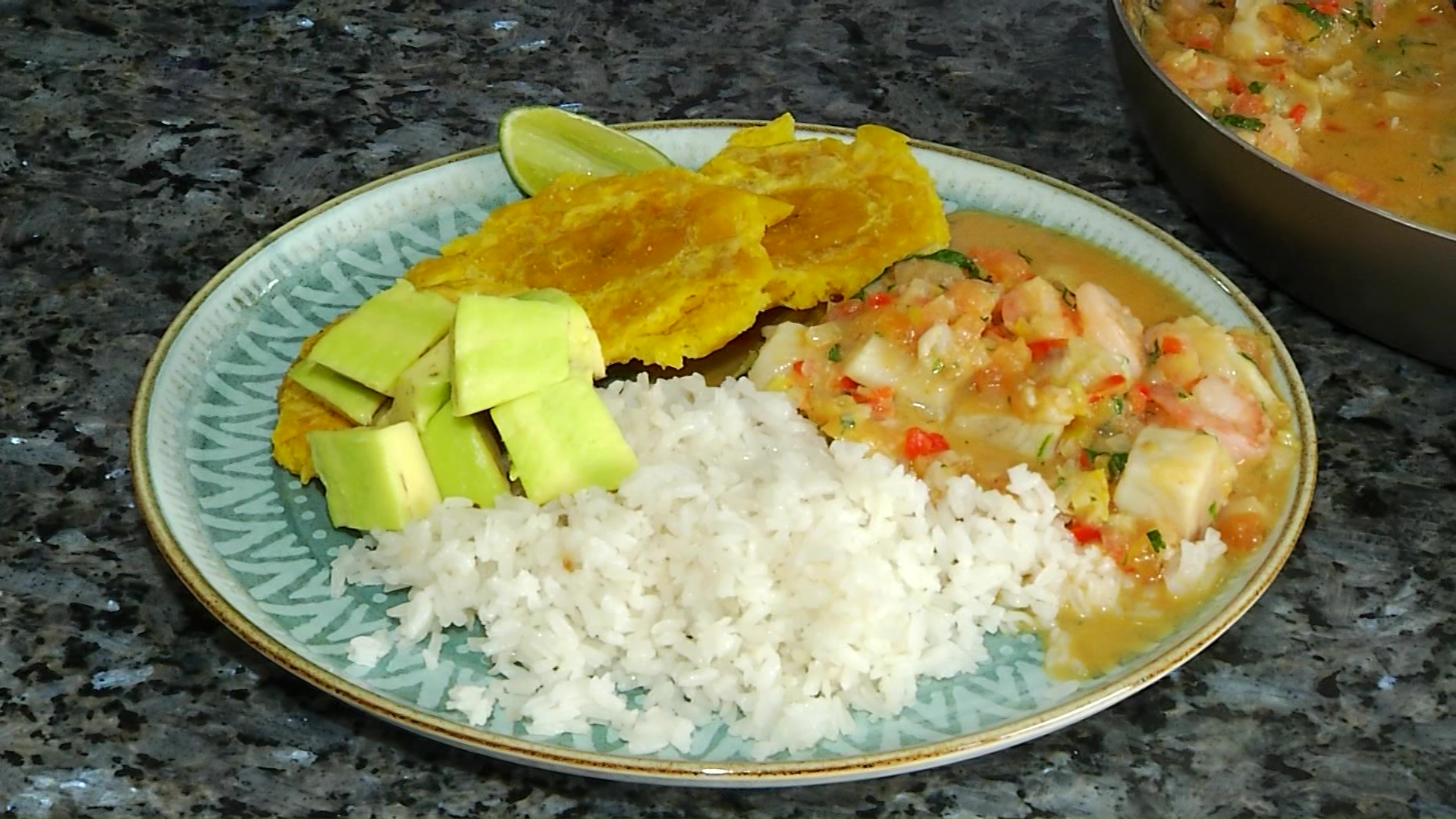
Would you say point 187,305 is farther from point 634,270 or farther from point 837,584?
point 837,584

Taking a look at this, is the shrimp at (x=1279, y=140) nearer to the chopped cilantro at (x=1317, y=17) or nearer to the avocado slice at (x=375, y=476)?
the chopped cilantro at (x=1317, y=17)

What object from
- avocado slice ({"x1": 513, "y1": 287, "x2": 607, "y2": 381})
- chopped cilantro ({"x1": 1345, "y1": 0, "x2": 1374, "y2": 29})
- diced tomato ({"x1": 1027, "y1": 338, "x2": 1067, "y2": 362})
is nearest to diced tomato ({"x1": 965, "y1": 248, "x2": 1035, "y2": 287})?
diced tomato ({"x1": 1027, "y1": 338, "x2": 1067, "y2": 362})

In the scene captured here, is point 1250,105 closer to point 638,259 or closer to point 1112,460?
point 1112,460

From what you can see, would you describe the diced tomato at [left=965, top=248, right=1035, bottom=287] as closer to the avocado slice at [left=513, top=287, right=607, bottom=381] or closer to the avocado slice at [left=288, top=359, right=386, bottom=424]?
the avocado slice at [left=513, top=287, right=607, bottom=381]

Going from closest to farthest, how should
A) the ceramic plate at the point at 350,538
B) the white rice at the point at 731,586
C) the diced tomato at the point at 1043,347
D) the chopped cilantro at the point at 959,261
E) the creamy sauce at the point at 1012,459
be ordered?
the ceramic plate at the point at 350,538, the white rice at the point at 731,586, the creamy sauce at the point at 1012,459, the diced tomato at the point at 1043,347, the chopped cilantro at the point at 959,261

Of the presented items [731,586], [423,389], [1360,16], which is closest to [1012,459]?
[731,586]

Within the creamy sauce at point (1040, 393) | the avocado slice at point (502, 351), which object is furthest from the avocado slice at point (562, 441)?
the creamy sauce at point (1040, 393)
